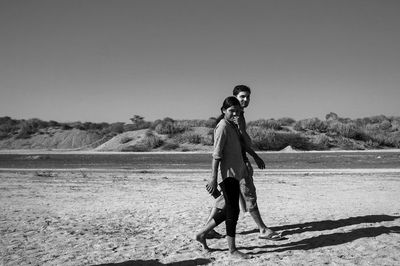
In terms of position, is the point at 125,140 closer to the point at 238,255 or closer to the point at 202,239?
the point at 202,239

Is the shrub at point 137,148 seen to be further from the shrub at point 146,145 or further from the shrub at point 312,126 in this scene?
the shrub at point 312,126

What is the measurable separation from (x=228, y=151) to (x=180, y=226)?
7.13ft

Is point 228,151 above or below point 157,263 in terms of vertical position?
above

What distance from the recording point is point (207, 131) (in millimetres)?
37656

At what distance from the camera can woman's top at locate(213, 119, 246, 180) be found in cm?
455

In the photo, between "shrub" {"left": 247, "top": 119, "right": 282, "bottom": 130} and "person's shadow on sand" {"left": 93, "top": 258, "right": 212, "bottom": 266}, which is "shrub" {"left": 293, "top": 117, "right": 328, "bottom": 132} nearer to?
"shrub" {"left": 247, "top": 119, "right": 282, "bottom": 130}

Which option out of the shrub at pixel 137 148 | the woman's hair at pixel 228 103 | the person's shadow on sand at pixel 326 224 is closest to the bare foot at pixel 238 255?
the person's shadow on sand at pixel 326 224

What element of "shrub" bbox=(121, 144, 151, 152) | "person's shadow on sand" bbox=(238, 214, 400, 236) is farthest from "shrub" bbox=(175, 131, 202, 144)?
"person's shadow on sand" bbox=(238, 214, 400, 236)

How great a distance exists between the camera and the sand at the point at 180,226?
183 inches

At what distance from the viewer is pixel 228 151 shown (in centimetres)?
462

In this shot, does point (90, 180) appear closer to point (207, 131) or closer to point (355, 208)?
point (355, 208)

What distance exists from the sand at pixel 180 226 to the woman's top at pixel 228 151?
102 centimetres

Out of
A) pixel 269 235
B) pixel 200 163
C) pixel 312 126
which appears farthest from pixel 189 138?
pixel 269 235

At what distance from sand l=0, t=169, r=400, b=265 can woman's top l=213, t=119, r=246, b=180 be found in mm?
1020
